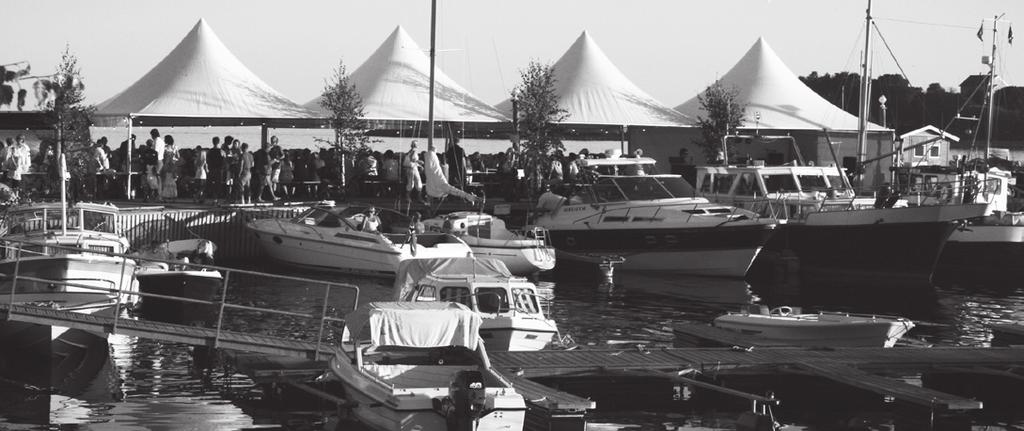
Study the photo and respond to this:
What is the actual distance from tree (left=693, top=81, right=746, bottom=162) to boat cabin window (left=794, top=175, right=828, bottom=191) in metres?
9.37

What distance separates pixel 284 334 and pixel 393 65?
21.3m

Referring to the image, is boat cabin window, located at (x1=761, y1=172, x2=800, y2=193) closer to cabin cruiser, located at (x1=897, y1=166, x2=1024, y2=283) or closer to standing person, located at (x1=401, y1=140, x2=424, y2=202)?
cabin cruiser, located at (x1=897, y1=166, x2=1024, y2=283)

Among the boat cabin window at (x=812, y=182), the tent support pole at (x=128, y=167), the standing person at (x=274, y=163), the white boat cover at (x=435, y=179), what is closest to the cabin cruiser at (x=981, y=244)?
the boat cabin window at (x=812, y=182)

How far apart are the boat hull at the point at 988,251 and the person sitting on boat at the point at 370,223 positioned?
48.4ft

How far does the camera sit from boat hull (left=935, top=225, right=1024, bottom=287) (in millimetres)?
37281

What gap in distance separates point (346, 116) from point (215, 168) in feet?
16.7

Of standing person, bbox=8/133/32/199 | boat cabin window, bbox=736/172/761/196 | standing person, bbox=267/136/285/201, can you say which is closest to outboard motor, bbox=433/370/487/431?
standing person, bbox=8/133/32/199

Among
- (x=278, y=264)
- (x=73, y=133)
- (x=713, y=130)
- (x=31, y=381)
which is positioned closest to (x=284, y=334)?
(x=31, y=381)

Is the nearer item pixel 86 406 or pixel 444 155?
pixel 86 406

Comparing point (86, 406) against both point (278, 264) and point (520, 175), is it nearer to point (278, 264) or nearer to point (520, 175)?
point (278, 264)

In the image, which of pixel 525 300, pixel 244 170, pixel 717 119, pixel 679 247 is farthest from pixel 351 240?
pixel 717 119

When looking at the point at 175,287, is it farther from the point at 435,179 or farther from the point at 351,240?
the point at 435,179

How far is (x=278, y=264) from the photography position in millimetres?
34875

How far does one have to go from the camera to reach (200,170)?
37562mm
